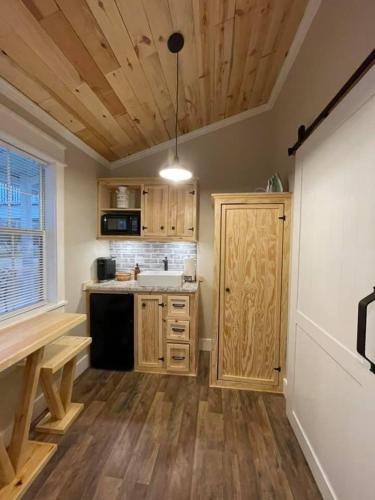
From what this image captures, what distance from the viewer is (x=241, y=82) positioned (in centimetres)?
243

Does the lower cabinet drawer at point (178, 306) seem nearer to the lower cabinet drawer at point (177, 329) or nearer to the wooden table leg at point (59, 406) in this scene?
the lower cabinet drawer at point (177, 329)

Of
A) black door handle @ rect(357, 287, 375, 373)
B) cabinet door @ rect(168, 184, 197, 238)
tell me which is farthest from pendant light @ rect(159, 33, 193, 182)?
black door handle @ rect(357, 287, 375, 373)

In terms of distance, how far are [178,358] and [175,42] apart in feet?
9.16

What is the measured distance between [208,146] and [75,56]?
1887mm

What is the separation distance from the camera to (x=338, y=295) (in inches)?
51.4

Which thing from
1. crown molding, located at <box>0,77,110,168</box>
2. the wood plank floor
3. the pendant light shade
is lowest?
the wood plank floor

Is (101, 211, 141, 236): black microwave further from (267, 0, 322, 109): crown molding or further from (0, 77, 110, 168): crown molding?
(267, 0, 322, 109): crown molding

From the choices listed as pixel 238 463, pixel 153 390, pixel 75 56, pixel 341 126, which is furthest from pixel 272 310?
pixel 75 56

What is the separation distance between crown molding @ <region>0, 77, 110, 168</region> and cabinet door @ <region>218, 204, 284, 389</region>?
167 centimetres

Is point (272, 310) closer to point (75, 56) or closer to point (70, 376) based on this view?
point (70, 376)

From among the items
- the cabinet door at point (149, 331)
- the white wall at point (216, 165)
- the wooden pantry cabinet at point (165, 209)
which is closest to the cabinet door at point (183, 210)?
the wooden pantry cabinet at point (165, 209)

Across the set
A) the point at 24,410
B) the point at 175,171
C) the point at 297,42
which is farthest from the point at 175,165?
the point at 24,410

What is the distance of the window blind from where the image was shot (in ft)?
6.09

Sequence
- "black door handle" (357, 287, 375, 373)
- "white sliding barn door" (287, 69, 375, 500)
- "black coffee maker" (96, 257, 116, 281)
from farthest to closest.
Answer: "black coffee maker" (96, 257, 116, 281) < "white sliding barn door" (287, 69, 375, 500) < "black door handle" (357, 287, 375, 373)
